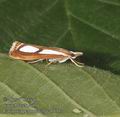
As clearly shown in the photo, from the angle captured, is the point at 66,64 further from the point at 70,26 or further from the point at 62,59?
the point at 70,26

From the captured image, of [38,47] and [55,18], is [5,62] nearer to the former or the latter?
[38,47]

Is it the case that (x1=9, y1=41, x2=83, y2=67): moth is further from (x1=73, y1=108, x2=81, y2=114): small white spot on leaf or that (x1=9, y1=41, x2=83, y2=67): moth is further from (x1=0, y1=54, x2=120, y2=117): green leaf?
(x1=73, y1=108, x2=81, y2=114): small white spot on leaf

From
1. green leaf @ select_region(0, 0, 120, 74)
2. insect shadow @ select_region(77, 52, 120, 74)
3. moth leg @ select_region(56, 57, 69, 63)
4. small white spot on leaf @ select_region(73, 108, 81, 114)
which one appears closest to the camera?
small white spot on leaf @ select_region(73, 108, 81, 114)

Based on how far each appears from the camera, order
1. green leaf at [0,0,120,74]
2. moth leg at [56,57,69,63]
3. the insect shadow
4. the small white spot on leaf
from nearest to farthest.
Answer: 1. the small white spot on leaf
2. moth leg at [56,57,69,63]
3. the insect shadow
4. green leaf at [0,0,120,74]

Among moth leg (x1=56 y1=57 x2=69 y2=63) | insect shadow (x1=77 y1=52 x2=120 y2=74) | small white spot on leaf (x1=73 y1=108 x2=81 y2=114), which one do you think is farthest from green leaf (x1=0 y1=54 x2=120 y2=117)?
insect shadow (x1=77 y1=52 x2=120 y2=74)

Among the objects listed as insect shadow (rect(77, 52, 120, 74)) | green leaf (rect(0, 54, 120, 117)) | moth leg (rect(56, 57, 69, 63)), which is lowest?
green leaf (rect(0, 54, 120, 117))

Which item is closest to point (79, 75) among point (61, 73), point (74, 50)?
point (61, 73)

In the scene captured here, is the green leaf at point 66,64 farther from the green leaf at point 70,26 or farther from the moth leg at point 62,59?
the moth leg at point 62,59

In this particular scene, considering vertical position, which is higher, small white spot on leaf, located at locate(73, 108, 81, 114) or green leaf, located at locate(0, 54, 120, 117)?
green leaf, located at locate(0, 54, 120, 117)
